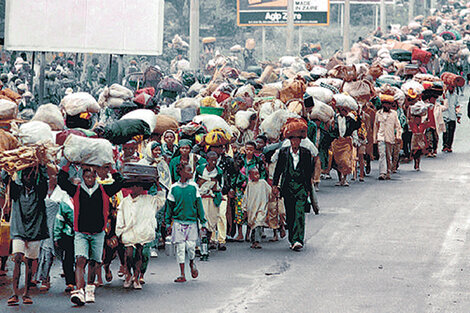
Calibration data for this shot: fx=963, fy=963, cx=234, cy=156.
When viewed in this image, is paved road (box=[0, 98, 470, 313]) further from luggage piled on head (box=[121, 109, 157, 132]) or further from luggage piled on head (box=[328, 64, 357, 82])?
luggage piled on head (box=[328, 64, 357, 82])

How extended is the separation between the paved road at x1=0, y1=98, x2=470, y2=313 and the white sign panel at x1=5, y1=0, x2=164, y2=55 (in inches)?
236

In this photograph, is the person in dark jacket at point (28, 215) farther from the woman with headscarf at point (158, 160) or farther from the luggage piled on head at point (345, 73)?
the luggage piled on head at point (345, 73)

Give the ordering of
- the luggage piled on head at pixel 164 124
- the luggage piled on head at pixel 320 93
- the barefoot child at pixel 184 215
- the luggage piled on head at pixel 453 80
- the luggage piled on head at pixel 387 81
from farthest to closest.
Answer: the luggage piled on head at pixel 453 80, the luggage piled on head at pixel 387 81, the luggage piled on head at pixel 320 93, the luggage piled on head at pixel 164 124, the barefoot child at pixel 184 215

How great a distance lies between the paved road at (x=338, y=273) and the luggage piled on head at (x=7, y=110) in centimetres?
172

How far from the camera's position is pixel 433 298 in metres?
9.09

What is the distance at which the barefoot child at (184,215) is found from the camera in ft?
32.4

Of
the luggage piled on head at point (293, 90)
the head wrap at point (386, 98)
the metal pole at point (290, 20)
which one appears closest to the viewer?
the luggage piled on head at point (293, 90)

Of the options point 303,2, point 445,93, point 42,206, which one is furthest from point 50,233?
point 303,2

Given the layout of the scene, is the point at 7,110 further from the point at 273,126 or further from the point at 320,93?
the point at 320,93

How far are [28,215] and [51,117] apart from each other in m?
2.26

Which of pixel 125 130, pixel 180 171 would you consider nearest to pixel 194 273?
pixel 180 171

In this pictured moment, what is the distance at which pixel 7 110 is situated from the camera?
10367 mm

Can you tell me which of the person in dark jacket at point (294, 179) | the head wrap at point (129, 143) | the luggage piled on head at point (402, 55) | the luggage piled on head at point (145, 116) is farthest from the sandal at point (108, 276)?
the luggage piled on head at point (402, 55)

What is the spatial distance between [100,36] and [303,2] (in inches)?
1295
